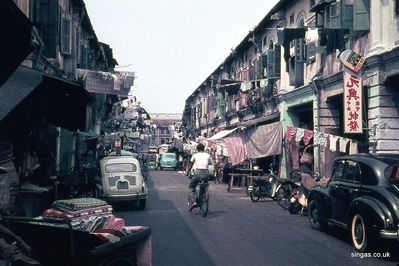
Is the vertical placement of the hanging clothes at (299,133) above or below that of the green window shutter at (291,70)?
below

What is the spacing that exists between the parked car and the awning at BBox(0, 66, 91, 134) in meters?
5.12

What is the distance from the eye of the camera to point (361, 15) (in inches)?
581

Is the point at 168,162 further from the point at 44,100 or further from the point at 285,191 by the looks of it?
the point at 44,100

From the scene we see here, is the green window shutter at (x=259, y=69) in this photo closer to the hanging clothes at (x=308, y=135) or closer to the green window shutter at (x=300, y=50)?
the green window shutter at (x=300, y=50)

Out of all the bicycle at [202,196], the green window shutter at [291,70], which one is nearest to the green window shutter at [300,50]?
the green window shutter at [291,70]

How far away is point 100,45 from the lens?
33.0 meters

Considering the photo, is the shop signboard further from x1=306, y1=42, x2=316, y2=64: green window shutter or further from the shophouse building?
the shophouse building

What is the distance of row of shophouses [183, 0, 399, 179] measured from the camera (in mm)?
14211

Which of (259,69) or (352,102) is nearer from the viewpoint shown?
(352,102)

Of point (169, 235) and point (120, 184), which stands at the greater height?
point (120, 184)

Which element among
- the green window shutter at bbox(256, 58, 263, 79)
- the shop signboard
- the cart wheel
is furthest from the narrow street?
the green window shutter at bbox(256, 58, 263, 79)

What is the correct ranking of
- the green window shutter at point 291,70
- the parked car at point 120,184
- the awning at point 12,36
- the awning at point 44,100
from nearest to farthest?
the awning at point 12,36, the awning at point 44,100, the parked car at point 120,184, the green window shutter at point 291,70

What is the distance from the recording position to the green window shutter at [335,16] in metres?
15.4

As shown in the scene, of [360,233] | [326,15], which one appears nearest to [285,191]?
[326,15]
